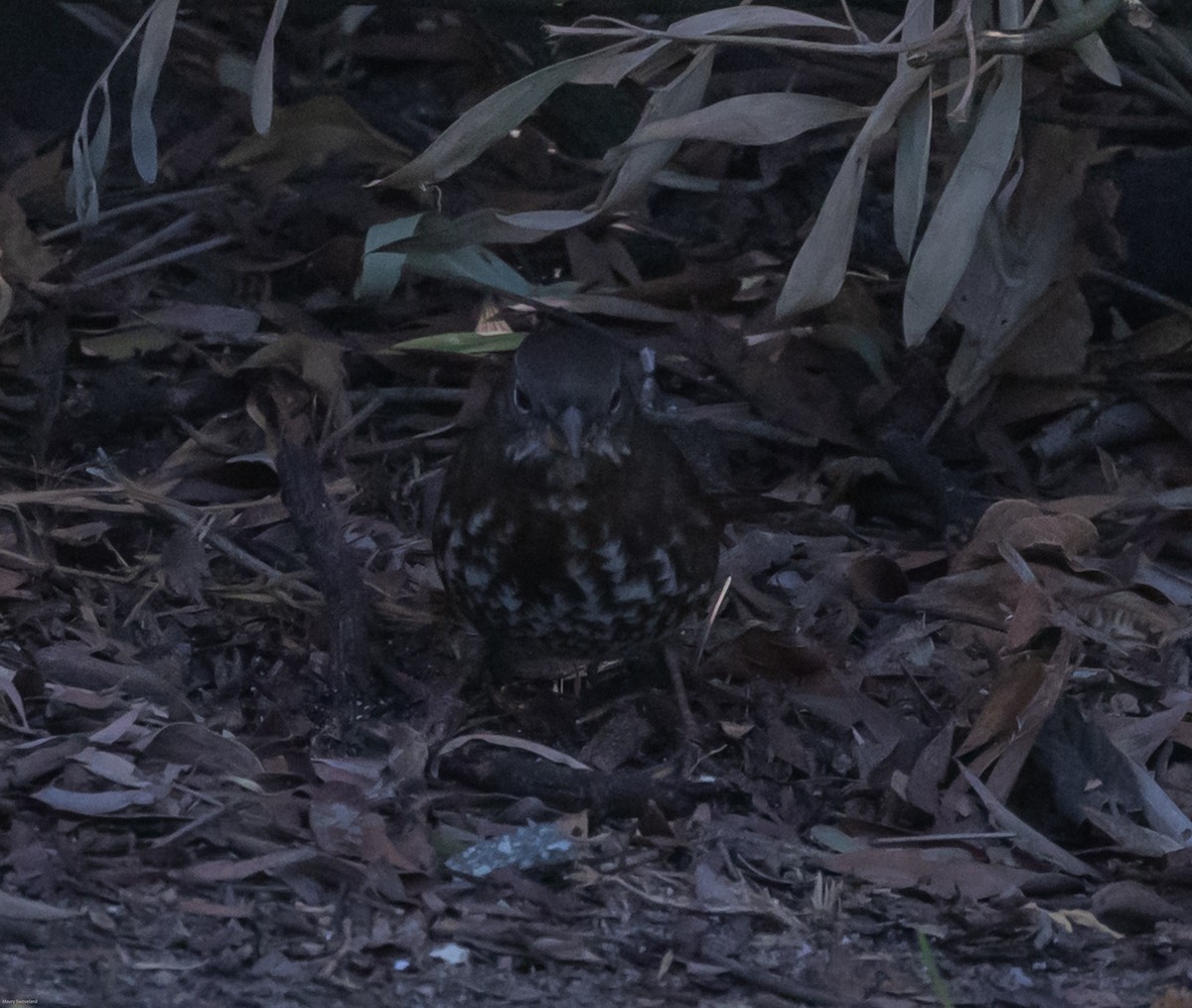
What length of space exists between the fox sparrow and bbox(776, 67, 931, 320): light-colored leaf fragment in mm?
516

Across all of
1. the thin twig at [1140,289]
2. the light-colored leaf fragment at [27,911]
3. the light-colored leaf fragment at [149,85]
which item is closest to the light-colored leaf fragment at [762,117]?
the light-colored leaf fragment at [149,85]

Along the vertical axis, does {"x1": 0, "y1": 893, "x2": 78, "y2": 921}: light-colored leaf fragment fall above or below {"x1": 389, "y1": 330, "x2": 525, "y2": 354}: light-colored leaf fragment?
below

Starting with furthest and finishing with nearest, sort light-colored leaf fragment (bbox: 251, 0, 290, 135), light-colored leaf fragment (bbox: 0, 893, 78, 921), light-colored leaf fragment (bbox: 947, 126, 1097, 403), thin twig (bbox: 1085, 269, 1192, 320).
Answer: thin twig (bbox: 1085, 269, 1192, 320) < light-colored leaf fragment (bbox: 947, 126, 1097, 403) < light-colored leaf fragment (bbox: 251, 0, 290, 135) < light-colored leaf fragment (bbox: 0, 893, 78, 921)

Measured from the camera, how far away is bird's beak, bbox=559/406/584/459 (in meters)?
4.11

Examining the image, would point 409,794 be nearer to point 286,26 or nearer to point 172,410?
point 172,410

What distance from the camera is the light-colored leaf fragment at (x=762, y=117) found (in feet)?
12.9

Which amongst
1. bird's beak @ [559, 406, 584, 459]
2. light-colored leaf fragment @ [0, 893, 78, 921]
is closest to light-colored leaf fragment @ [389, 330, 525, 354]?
bird's beak @ [559, 406, 584, 459]

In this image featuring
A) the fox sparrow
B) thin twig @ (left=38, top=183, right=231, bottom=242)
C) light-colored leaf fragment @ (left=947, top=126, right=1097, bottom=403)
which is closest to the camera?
the fox sparrow

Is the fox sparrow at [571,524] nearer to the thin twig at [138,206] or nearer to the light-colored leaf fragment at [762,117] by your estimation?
the light-colored leaf fragment at [762,117]

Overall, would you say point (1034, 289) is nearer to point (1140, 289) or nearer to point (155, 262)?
point (1140, 289)

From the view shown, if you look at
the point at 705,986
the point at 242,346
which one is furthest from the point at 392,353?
the point at 705,986

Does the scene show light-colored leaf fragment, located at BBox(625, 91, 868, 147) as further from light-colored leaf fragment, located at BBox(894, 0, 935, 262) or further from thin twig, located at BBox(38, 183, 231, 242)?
thin twig, located at BBox(38, 183, 231, 242)

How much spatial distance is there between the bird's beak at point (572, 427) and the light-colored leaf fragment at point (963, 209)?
0.80 metres

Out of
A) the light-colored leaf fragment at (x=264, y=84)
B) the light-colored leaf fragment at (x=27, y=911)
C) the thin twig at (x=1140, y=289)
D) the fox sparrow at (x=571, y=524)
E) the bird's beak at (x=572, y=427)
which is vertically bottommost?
the light-colored leaf fragment at (x=27, y=911)
